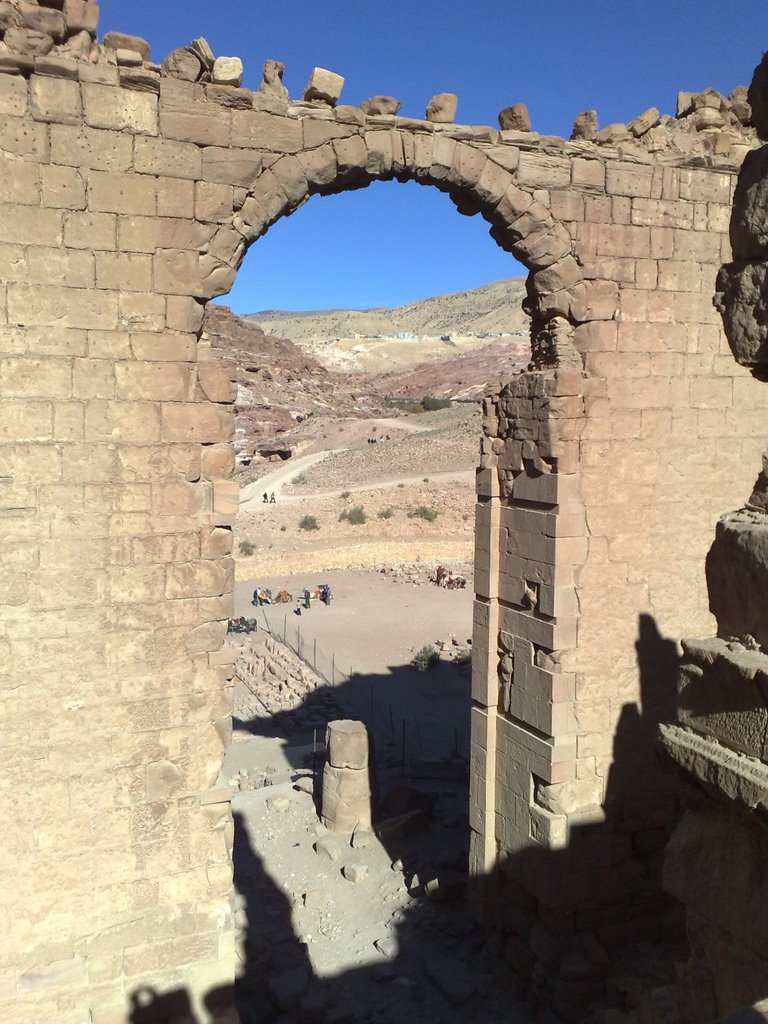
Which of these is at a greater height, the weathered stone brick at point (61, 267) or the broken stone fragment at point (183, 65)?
the broken stone fragment at point (183, 65)

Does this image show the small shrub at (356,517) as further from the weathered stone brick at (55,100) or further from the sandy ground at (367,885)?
the weathered stone brick at (55,100)

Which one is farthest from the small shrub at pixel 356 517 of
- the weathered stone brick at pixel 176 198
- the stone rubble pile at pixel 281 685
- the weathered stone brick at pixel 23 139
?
the weathered stone brick at pixel 23 139

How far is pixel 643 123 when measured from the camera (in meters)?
7.04

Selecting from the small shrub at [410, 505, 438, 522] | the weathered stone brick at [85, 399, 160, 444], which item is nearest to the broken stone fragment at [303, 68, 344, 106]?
the weathered stone brick at [85, 399, 160, 444]

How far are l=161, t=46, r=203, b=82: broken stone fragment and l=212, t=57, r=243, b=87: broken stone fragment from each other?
114 millimetres

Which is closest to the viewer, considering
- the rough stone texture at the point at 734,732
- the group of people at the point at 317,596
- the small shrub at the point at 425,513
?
the rough stone texture at the point at 734,732

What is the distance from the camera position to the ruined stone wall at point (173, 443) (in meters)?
5.24

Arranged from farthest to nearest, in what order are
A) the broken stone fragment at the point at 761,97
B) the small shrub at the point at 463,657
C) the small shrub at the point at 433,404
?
1. the small shrub at the point at 433,404
2. the small shrub at the point at 463,657
3. the broken stone fragment at the point at 761,97

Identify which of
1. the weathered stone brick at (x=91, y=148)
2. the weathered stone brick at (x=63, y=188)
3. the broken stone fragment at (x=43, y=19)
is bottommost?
the weathered stone brick at (x=63, y=188)

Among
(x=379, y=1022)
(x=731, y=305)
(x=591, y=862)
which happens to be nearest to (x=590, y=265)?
(x=731, y=305)

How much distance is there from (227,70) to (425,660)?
12.9m

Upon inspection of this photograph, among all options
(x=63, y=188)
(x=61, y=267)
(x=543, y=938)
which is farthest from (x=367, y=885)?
(x=63, y=188)

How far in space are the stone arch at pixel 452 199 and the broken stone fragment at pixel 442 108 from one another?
0.13m

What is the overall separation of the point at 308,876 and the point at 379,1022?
2354mm
